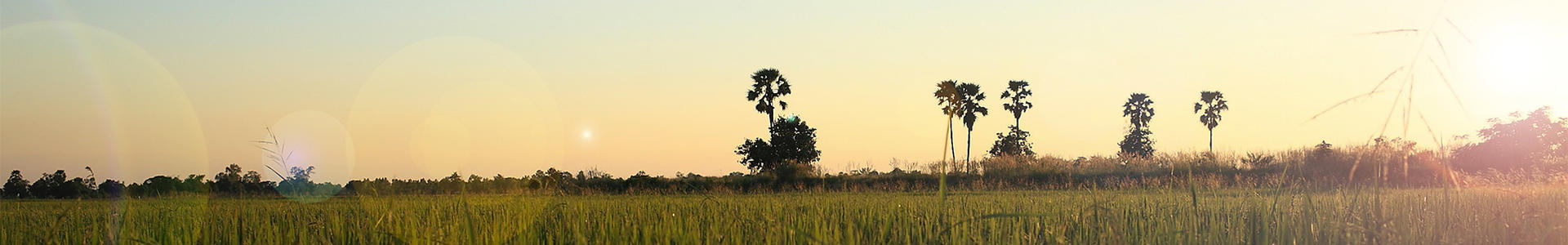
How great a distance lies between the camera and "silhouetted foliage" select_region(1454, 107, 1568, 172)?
38406 millimetres

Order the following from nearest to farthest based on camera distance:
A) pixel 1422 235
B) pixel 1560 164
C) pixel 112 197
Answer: pixel 1422 235 → pixel 112 197 → pixel 1560 164

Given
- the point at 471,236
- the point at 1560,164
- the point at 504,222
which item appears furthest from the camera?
the point at 1560,164

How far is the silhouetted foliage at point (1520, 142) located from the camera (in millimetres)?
38406

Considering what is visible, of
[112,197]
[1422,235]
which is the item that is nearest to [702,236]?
[1422,235]

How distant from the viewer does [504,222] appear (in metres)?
5.71

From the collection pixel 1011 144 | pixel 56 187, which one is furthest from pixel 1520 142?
pixel 56 187

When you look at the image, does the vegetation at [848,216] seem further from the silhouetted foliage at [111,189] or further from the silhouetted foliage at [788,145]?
the silhouetted foliage at [788,145]

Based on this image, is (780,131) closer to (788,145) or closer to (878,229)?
(788,145)

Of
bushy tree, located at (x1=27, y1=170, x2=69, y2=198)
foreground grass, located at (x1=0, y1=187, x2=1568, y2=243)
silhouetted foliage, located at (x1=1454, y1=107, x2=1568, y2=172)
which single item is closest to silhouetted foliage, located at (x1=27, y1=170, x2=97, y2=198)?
bushy tree, located at (x1=27, y1=170, x2=69, y2=198)

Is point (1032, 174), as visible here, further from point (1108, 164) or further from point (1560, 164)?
point (1560, 164)

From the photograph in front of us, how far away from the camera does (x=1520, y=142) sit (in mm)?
41562

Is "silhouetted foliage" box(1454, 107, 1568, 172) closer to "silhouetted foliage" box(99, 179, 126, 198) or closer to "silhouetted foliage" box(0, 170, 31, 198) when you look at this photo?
"silhouetted foliage" box(99, 179, 126, 198)

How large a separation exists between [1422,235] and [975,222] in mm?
2635

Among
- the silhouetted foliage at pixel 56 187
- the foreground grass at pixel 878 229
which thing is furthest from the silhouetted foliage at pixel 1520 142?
the silhouetted foliage at pixel 56 187
